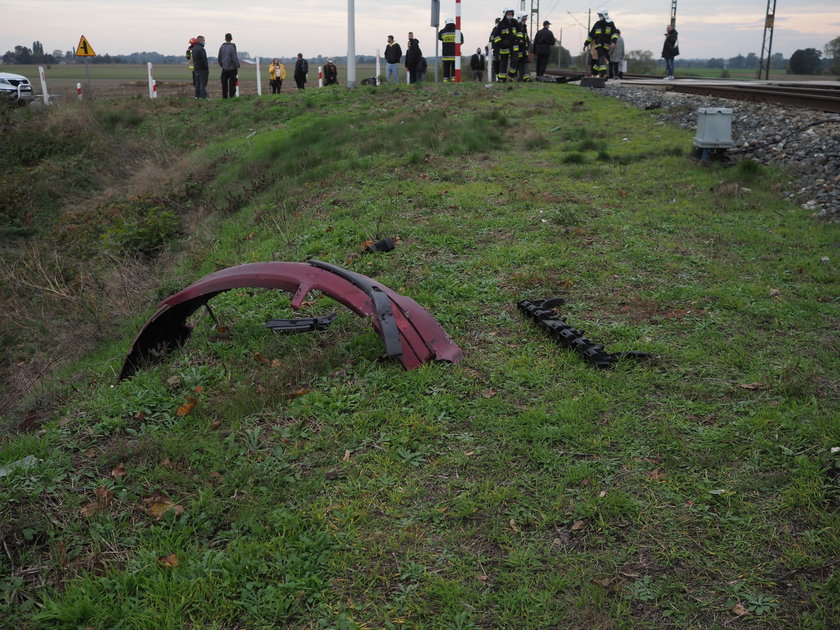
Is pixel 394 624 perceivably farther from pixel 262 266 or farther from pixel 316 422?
pixel 262 266

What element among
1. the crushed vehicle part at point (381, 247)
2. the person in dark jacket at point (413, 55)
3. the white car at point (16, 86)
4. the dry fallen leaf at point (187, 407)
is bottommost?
the dry fallen leaf at point (187, 407)

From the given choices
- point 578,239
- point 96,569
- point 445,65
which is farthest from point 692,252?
point 445,65

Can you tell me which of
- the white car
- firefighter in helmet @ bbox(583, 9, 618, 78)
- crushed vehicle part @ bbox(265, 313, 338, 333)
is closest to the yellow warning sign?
the white car

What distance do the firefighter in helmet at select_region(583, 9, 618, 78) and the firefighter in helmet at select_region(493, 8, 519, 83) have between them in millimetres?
3091

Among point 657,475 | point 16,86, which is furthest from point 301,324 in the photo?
point 16,86

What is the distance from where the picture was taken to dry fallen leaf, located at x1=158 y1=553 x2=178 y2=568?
304 centimetres

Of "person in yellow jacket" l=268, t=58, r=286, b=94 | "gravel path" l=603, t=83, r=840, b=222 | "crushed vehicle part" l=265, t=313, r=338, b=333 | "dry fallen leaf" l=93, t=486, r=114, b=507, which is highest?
"person in yellow jacket" l=268, t=58, r=286, b=94

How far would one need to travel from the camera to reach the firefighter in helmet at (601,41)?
25250 mm

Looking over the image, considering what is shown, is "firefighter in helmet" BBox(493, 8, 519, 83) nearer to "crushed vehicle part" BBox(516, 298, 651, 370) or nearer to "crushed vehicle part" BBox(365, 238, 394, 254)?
"crushed vehicle part" BBox(365, 238, 394, 254)

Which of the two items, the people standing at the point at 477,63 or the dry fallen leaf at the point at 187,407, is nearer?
the dry fallen leaf at the point at 187,407

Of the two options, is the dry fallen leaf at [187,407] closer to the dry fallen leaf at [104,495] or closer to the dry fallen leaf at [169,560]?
the dry fallen leaf at [104,495]

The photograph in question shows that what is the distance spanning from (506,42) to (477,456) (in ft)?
77.4

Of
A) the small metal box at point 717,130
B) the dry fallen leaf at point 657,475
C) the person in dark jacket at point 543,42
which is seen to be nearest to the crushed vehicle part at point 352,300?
the dry fallen leaf at point 657,475

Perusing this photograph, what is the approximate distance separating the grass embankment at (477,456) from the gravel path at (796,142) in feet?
2.93
